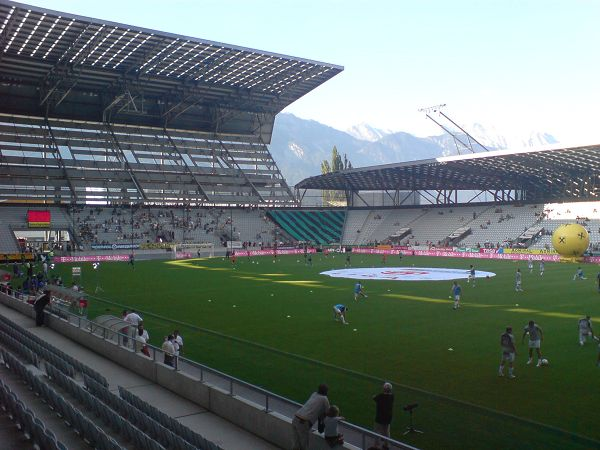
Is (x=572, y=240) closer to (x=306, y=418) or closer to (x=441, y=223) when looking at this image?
(x=441, y=223)

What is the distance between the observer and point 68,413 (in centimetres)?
1088

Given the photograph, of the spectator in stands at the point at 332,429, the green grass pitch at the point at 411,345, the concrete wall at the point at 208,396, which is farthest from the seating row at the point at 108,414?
the green grass pitch at the point at 411,345

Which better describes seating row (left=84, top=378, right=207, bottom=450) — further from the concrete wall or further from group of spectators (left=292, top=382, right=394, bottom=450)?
the concrete wall

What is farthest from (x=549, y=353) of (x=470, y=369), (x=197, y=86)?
(x=197, y=86)

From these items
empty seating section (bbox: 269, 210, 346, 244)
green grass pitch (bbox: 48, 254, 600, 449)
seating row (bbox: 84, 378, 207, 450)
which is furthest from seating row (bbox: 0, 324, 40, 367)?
empty seating section (bbox: 269, 210, 346, 244)

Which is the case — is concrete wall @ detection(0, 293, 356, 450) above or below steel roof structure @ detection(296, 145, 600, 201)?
below

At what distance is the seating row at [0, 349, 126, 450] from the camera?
9.08 meters

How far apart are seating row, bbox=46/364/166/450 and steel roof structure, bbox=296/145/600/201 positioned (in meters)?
53.9

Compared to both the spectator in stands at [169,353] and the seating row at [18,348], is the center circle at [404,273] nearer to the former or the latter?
the seating row at [18,348]

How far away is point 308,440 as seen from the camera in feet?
30.9

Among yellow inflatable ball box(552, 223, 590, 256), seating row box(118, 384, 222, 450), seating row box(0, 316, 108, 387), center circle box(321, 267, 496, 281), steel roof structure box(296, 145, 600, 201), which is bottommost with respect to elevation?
center circle box(321, 267, 496, 281)

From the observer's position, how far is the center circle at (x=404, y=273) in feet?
139

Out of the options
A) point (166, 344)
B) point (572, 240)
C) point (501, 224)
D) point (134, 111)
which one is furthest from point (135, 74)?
point (166, 344)

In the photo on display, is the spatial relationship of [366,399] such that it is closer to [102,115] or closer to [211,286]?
[211,286]
